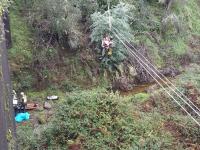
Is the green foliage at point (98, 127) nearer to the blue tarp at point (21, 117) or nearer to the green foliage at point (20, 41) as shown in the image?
the blue tarp at point (21, 117)

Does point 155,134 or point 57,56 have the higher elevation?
A: point 57,56

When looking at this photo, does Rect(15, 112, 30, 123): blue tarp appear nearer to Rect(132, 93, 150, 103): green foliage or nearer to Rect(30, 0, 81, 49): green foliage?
Rect(30, 0, 81, 49): green foliage

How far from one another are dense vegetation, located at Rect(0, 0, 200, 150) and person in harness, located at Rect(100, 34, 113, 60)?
0.22 meters

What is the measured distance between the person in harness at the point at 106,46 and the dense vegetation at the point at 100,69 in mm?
218

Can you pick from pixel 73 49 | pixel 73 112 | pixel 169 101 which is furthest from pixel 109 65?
pixel 73 112

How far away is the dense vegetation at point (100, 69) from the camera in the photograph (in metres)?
12.3

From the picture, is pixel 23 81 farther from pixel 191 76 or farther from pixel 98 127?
pixel 191 76

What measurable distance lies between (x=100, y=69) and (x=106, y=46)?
934mm

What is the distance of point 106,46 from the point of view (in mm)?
16047

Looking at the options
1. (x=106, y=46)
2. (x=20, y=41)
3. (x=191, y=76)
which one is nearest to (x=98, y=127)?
(x=106, y=46)

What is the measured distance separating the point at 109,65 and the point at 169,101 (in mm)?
2983

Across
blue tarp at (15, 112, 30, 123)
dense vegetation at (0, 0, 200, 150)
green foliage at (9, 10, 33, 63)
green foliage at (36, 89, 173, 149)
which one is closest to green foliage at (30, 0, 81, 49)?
dense vegetation at (0, 0, 200, 150)

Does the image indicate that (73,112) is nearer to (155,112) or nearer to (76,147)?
(76,147)

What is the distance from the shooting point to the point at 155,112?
45.4 feet
